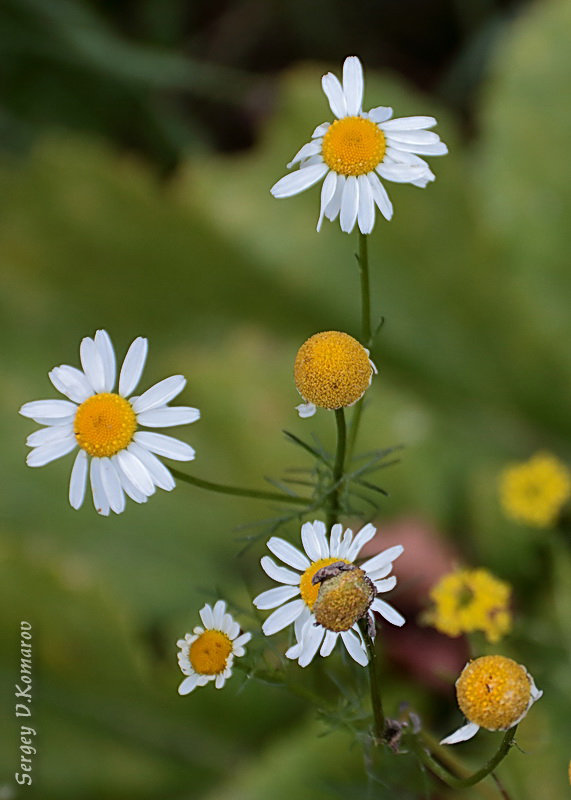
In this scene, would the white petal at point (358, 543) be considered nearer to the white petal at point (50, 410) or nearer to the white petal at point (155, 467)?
the white petal at point (155, 467)

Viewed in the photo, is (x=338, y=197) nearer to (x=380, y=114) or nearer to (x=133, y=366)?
(x=380, y=114)

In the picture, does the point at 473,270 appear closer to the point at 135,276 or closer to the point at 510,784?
the point at 135,276

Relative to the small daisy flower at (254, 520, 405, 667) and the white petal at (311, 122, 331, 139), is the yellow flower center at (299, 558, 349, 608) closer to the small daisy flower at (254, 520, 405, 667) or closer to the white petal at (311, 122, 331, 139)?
the small daisy flower at (254, 520, 405, 667)

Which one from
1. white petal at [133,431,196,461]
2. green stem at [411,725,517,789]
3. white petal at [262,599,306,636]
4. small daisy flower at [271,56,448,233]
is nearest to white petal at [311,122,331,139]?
small daisy flower at [271,56,448,233]

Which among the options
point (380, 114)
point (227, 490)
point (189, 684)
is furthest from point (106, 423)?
point (380, 114)

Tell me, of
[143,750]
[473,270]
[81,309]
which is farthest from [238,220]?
[143,750]

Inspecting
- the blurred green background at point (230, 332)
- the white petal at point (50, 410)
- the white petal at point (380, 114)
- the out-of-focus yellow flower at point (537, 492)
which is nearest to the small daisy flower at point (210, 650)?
the white petal at point (50, 410)
